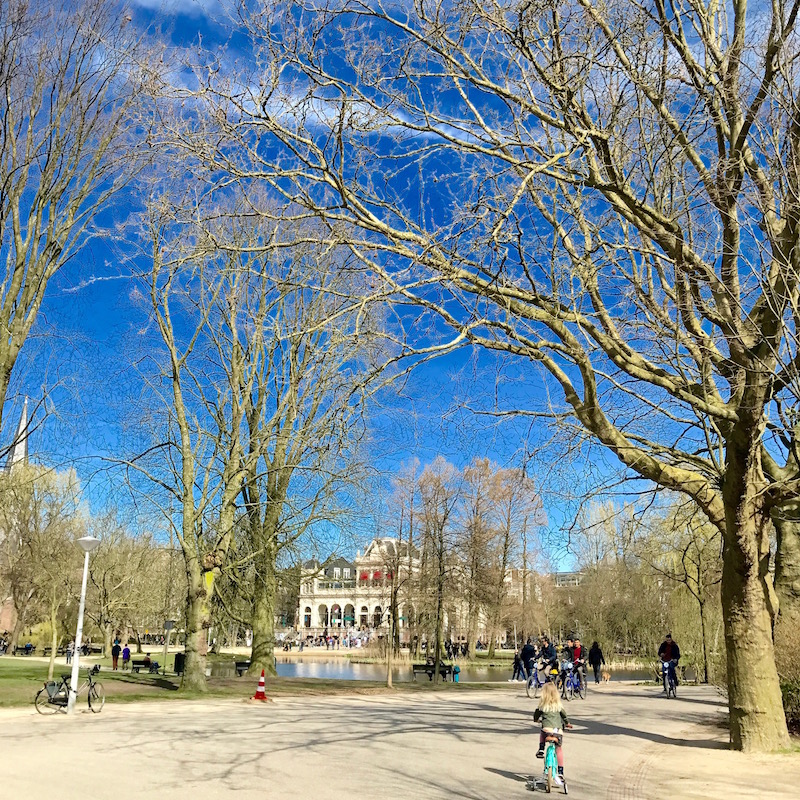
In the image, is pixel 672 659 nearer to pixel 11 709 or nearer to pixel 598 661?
pixel 598 661

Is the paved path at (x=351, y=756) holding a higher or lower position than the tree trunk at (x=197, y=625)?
lower

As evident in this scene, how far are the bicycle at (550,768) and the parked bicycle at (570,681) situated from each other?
46.8ft

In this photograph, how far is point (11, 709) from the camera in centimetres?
1648

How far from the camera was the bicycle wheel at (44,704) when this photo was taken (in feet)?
52.0

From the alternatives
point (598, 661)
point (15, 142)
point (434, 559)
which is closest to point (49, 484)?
point (434, 559)

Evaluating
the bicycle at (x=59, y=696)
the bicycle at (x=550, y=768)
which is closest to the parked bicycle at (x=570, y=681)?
the bicycle at (x=59, y=696)

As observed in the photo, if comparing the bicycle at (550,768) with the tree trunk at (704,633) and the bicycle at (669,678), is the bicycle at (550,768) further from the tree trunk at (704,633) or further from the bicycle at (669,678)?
the tree trunk at (704,633)

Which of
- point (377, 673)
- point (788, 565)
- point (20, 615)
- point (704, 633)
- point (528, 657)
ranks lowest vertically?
point (377, 673)

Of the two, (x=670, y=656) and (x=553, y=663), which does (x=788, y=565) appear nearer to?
(x=553, y=663)

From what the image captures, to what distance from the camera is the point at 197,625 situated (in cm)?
2091

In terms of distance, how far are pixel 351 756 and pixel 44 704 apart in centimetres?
883

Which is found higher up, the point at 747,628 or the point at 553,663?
the point at 747,628

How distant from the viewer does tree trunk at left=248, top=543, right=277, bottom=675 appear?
25.3 metres

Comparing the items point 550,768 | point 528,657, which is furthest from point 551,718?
point 528,657
